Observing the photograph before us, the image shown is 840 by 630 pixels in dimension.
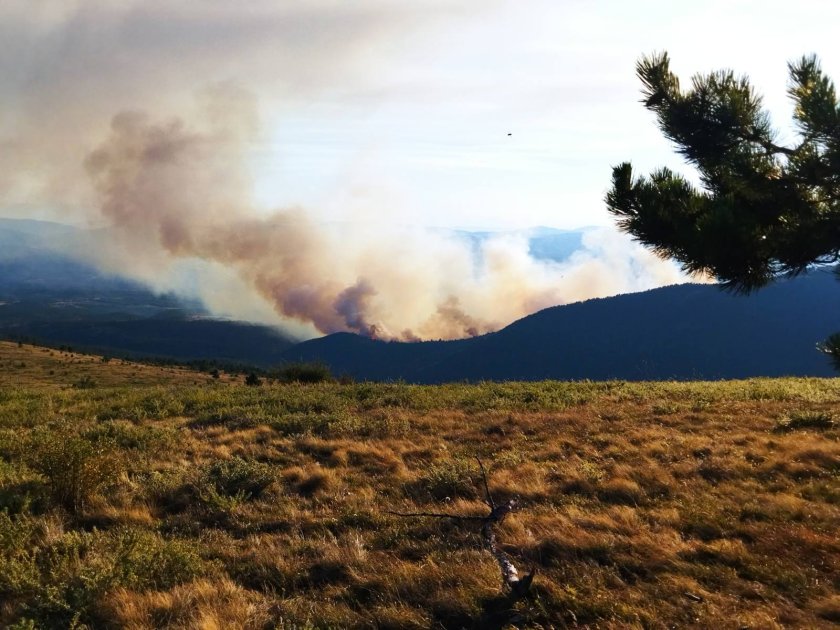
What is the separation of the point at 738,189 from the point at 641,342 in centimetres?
16088

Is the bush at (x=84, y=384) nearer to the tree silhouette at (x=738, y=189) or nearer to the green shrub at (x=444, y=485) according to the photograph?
the green shrub at (x=444, y=485)

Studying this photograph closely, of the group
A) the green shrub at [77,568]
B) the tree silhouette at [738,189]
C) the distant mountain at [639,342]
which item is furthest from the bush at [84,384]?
the distant mountain at [639,342]

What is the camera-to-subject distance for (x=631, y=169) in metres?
8.60

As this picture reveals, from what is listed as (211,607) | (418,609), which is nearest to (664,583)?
(418,609)

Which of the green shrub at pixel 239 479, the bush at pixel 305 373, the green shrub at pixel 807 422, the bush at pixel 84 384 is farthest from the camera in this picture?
the bush at pixel 305 373

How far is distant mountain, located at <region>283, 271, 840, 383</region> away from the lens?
481 ft

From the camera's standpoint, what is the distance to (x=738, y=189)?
7.60 m

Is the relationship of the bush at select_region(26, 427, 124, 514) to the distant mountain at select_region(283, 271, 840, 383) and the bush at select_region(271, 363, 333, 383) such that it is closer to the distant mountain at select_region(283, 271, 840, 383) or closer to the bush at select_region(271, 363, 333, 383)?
the bush at select_region(271, 363, 333, 383)

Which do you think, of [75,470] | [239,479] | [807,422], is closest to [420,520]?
[239,479]

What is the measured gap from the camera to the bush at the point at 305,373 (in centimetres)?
2882

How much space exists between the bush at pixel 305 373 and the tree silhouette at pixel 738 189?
21.9 meters

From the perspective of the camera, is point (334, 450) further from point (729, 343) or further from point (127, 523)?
point (729, 343)

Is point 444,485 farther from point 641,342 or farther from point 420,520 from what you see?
point 641,342

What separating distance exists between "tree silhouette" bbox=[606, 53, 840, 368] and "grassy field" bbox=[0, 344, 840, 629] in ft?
9.65
